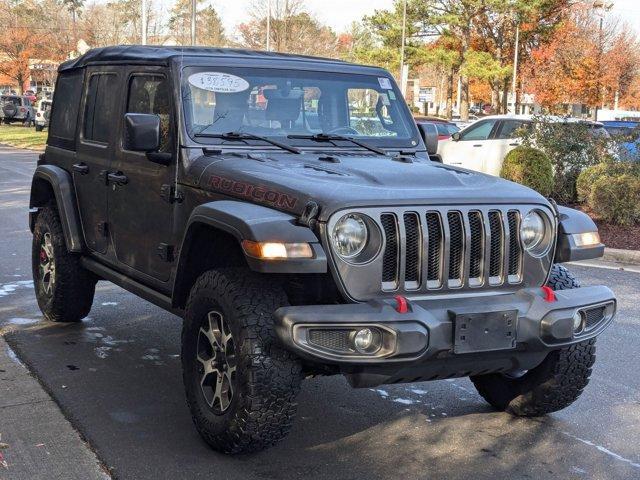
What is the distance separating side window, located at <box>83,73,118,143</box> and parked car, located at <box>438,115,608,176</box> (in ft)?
39.3

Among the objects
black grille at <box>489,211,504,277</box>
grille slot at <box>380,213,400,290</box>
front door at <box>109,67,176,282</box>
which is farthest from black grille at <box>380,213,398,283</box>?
front door at <box>109,67,176,282</box>

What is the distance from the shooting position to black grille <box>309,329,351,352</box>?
390cm

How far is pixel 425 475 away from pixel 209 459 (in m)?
1.04

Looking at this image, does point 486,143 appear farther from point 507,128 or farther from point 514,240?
point 514,240

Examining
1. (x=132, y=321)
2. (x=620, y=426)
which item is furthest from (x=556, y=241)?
(x=132, y=321)

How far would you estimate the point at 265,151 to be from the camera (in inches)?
205

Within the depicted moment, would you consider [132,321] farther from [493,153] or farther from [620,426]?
[493,153]

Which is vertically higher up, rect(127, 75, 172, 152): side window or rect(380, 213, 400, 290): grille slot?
rect(127, 75, 172, 152): side window

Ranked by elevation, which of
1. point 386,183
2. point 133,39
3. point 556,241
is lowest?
point 556,241

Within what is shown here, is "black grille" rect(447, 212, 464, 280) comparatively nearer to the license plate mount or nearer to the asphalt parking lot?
the license plate mount

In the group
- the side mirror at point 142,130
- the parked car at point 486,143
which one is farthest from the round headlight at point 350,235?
the parked car at point 486,143

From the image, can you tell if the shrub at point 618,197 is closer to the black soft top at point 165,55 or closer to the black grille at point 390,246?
the black soft top at point 165,55

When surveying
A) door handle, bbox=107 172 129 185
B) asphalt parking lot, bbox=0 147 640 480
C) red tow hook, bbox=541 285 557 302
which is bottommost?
asphalt parking lot, bbox=0 147 640 480

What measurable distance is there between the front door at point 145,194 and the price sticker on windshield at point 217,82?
183 mm
